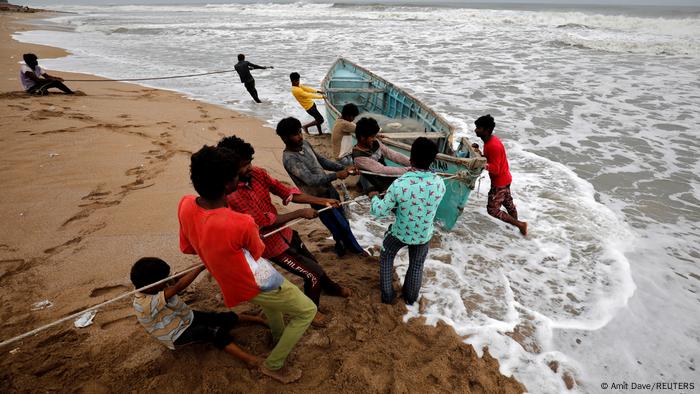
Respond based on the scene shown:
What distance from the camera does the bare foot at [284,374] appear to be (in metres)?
2.65

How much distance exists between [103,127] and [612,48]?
79.7 feet

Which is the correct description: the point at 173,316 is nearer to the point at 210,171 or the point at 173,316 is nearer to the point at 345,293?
the point at 210,171

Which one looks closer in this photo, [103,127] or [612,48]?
[103,127]

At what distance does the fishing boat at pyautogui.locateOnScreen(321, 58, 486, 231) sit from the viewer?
4324 millimetres

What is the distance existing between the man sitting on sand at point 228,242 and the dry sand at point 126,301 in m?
0.81

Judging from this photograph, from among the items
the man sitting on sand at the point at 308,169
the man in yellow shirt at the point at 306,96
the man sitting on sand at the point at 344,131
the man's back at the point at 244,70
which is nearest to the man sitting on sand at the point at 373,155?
the man sitting on sand at the point at 308,169

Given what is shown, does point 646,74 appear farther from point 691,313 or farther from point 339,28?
point 339,28

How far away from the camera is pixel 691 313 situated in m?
3.82

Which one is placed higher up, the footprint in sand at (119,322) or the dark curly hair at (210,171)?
the dark curly hair at (210,171)

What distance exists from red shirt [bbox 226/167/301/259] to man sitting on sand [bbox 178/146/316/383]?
531 mm

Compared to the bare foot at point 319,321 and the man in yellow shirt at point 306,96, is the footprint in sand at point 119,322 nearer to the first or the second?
the bare foot at point 319,321

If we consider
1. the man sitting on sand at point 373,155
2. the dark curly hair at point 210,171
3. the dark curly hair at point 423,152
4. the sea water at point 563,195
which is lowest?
the sea water at point 563,195

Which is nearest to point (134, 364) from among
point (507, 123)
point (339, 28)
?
point (507, 123)

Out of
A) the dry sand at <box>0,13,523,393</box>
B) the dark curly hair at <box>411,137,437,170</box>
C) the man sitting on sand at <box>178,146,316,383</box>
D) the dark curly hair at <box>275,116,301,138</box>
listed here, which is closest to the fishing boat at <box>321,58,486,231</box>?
the dark curly hair at <box>411,137,437,170</box>
